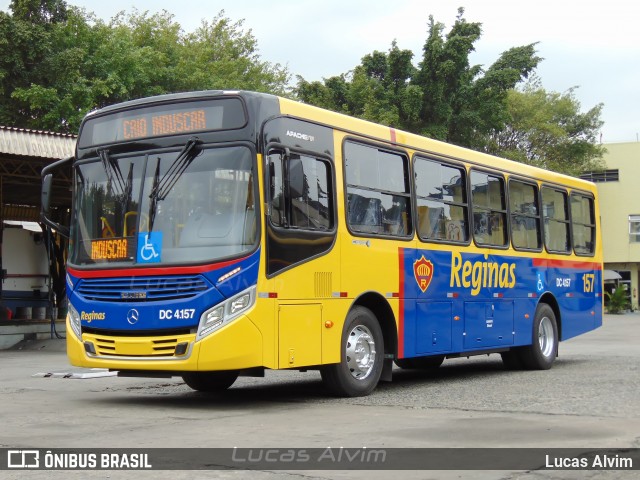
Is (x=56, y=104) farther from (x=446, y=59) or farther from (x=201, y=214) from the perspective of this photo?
(x=201, y=214)

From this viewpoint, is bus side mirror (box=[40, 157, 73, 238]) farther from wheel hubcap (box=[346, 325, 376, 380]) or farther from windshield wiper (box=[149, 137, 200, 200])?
wheel hubcap (box=[346, 325, 376, 380])

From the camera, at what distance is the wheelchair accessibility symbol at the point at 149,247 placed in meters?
10.1

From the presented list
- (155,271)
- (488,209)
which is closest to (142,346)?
(155,271)

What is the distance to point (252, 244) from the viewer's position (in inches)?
388

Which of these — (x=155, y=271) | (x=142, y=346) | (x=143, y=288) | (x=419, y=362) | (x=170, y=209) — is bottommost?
(x=419, y=362)

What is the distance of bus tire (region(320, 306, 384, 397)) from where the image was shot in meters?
11.1

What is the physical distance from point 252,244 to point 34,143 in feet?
45.8

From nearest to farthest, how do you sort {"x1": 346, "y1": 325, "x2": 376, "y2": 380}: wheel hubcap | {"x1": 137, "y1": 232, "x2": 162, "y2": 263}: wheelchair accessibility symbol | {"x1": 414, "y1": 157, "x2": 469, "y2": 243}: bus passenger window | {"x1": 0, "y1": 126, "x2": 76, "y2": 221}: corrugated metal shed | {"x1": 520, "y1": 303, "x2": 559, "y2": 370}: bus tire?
{"x1": 137, "y1": 232, "x2": 162, "y2": 263}: wheelchair accessibility symbol, {"x1": 346, "y1": 325, "x2": 376, "y2": 380}: wheel hubcap, {"x1": 414, "y1": 157, "x2": 469, "y2": 243}: bus passenger window, {"x1": 520, "y1": 303, "x2": 559, "y2": 370}: bus tire, {"x1": 0, "y1": 126, "x2": 76, "y2": 221}: corrugated metal shed

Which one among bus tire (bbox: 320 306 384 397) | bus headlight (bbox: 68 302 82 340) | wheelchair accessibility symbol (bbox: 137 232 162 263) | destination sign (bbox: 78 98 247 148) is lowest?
bus tire (bbox: 320 306 384 397)

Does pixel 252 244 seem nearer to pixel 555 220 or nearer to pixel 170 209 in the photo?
pixel 170 209

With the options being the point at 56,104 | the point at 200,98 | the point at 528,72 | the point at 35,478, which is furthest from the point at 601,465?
the point at 528,72

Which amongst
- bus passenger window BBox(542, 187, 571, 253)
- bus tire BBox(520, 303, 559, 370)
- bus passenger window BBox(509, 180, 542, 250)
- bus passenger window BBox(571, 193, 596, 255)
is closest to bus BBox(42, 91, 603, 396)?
bus passenger window BBox(509, 180, 542, 250)

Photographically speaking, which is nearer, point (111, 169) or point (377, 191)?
point (111, 169)

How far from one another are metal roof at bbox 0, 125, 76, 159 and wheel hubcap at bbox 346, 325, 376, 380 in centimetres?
1284
